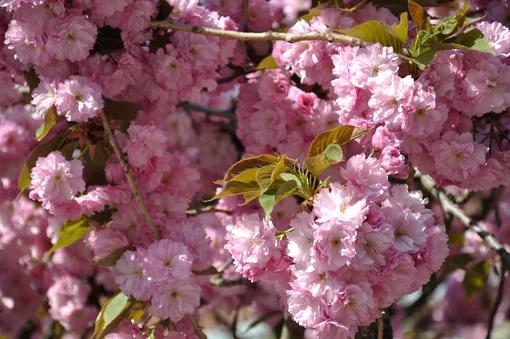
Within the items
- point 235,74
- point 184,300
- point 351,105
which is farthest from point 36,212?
point 351,105

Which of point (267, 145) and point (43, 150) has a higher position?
point (43, 150)

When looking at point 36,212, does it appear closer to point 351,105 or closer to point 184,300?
point 184,300

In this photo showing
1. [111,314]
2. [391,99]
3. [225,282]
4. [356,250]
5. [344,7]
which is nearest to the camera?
[356,250]

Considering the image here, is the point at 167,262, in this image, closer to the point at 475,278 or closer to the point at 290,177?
the point at 290,177

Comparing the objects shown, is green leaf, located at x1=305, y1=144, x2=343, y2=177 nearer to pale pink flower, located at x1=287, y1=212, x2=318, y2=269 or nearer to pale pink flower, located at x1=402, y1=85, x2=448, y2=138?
pale pink flower, located at x1=287, y1=212, x2=318, y2=269

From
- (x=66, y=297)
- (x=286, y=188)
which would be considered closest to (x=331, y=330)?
(x=286, y=188)

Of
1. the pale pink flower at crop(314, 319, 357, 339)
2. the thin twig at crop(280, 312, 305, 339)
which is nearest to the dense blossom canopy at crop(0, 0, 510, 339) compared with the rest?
the pale pink flower at crop(314, 319, 357, 339)
